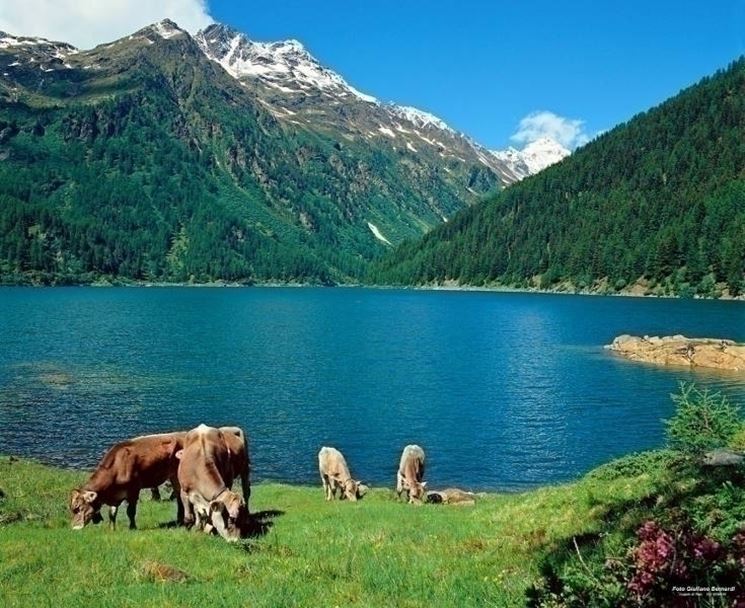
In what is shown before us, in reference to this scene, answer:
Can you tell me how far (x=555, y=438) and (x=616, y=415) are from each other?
11.1 m

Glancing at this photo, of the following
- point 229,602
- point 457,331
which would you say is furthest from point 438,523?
point 457,331

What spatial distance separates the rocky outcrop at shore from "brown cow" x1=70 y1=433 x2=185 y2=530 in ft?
267

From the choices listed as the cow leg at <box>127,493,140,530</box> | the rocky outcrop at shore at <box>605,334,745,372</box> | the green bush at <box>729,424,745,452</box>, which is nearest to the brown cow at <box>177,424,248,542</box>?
the cow leg at <box>127,493,140,530</box>

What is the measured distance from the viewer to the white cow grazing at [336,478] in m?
32.4

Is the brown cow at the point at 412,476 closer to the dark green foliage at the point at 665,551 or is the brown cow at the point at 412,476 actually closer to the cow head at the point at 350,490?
the cow head at the point at 350,490

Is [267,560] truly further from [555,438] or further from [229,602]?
[555,438]

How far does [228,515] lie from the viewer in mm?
18062

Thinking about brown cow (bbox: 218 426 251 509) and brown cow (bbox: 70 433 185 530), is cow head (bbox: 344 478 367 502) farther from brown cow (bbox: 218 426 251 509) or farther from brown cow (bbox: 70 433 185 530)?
brown cow (bbox: 70 433 185 530)

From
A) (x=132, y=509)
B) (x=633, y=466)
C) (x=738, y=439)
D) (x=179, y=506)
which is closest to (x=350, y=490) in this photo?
(x=179, y=506)

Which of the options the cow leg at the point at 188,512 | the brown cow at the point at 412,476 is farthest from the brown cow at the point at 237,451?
the brown cow at the point at 412,476

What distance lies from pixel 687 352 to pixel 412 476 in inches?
2880

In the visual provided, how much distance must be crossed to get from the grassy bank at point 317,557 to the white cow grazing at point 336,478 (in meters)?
7.65

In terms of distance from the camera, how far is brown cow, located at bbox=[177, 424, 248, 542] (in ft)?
59.3

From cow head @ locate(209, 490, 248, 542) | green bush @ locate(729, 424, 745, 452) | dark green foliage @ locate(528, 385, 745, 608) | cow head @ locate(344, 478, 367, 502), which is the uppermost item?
dark green foliage @ locate(528, 385, 745, 608)
